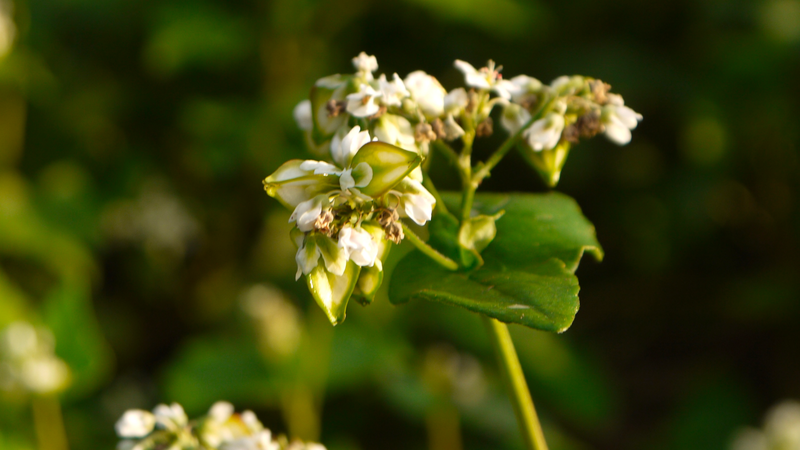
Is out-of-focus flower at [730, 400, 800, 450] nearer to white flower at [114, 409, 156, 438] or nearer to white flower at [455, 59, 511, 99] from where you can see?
white flower at [455, 59, 511, 99]

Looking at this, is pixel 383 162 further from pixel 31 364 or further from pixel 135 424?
pixel 31 364

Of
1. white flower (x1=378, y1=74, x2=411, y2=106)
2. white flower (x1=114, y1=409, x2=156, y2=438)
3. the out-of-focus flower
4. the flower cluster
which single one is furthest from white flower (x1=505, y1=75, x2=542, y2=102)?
the out-of-focus flower

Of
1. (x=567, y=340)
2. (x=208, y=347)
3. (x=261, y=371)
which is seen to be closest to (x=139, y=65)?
(x=208, y=347)

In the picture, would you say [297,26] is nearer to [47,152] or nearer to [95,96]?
[95,96]

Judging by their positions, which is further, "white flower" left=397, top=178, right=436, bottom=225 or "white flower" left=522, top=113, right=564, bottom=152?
"white flower" left=522, top=113, right=564, bottom=152

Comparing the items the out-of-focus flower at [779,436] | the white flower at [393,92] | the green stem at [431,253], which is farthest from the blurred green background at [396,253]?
the white flower at [393,92]
